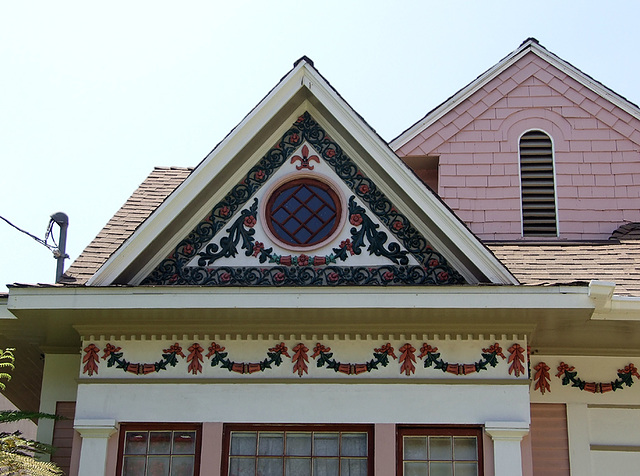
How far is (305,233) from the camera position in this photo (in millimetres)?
10914

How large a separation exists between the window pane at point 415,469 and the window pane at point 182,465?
1.98 m

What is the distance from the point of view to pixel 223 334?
10.5 metres

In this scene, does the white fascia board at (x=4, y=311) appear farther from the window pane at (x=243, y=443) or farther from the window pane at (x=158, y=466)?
the window pane at (x=243, y=443)

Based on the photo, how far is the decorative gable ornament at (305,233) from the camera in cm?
1061

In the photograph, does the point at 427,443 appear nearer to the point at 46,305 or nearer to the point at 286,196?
the point at 286,196

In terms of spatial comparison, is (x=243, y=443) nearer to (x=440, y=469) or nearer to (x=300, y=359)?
(x=300, y=359)

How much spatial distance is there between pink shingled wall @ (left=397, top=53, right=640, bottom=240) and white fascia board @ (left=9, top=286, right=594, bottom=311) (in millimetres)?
3313

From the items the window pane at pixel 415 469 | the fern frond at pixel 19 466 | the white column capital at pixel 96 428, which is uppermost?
the white column capital at pixel 96 428

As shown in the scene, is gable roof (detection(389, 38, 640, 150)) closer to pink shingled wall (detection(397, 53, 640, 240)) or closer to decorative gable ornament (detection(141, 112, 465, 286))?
pink shingled wall (detection(397, 53, 640, 240))

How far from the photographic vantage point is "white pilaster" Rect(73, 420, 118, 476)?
10.1 metres

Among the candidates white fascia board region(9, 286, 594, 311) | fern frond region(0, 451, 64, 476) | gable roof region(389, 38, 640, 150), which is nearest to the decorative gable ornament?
white fascia board region(9, 286, 594, 311)

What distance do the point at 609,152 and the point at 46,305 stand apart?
723cm

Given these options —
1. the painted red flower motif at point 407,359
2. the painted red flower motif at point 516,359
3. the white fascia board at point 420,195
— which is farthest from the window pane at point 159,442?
the painted red flower motif at point 516,359

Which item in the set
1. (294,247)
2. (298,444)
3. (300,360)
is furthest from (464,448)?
(294,247)
